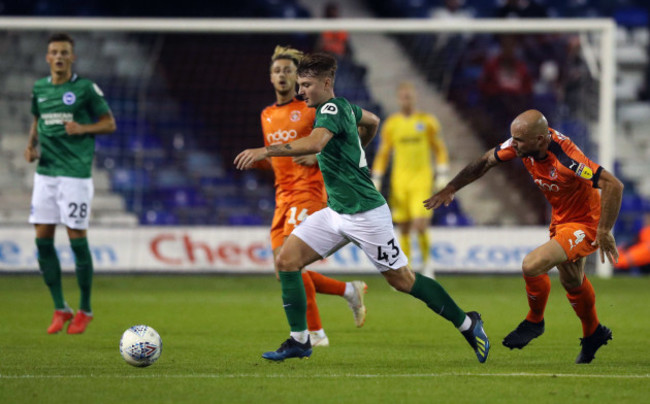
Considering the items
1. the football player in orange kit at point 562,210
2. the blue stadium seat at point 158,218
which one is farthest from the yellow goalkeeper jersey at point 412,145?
the football player in orange kit at point 562,210

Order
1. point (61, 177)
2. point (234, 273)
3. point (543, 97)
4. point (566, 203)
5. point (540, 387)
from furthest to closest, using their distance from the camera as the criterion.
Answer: point (543, 97) → point (234, 273) → point (61, 177) → point (566, 203) → point (540, 387)

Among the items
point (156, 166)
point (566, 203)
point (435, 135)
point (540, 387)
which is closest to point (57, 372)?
point (540, 387)

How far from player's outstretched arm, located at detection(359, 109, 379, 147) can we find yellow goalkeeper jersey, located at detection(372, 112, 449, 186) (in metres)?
6.04

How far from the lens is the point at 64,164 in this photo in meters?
8.71

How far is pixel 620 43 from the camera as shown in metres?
19.5

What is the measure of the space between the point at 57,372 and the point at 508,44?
40.1 ft

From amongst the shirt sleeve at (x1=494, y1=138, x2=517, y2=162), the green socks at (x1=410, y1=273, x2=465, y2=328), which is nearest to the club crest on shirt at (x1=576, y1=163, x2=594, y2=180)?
the shirt sleeve at (x1=494, y1=138, x2=517, y2=162)

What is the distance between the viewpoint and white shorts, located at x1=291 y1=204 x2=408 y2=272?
6.47 metres

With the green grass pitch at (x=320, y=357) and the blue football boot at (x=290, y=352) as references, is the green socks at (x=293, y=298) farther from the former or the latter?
the green grass pitch at (x=320, y=357)

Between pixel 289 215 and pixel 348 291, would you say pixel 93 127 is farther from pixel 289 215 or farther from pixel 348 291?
pixel 348 291

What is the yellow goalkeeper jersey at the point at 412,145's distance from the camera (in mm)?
13062

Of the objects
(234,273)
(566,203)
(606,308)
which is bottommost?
(234,273)

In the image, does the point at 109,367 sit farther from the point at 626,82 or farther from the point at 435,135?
the point at 626,82

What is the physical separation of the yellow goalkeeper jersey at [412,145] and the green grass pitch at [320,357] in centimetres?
192
